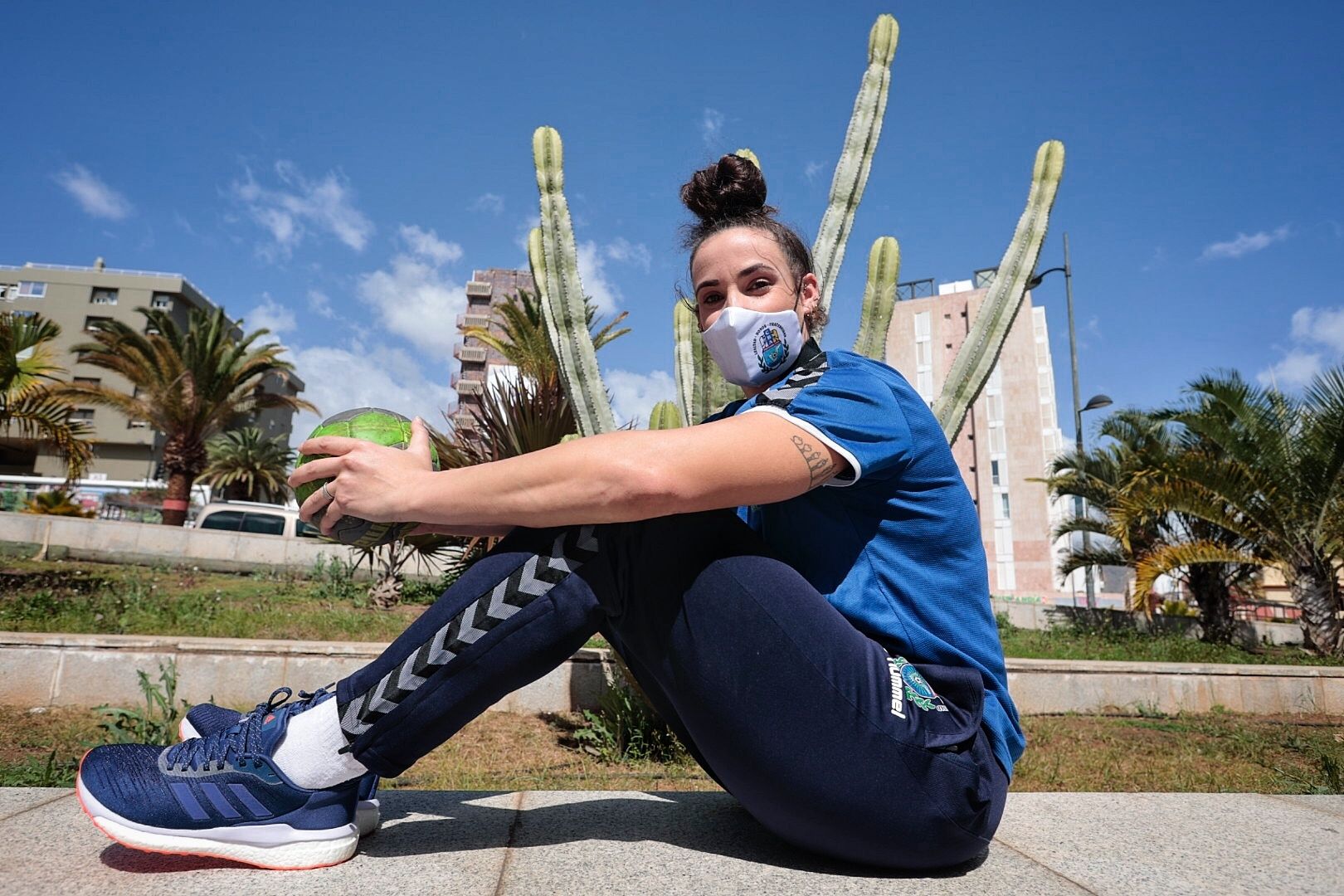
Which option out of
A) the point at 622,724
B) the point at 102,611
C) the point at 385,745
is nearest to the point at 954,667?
the point at 385,745

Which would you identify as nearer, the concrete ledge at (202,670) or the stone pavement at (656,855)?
the stone pavement at (656,855)

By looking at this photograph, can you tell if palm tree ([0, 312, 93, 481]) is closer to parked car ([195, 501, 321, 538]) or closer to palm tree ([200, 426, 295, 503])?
parked car ([195, 501, 321, 538])

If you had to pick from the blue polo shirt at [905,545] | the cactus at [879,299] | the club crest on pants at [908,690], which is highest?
the cactus at [879,299]

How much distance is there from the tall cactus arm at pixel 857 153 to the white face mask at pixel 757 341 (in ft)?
15.5

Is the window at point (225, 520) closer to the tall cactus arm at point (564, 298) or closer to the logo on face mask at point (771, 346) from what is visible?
the tall cactus arm at point (564, 298)

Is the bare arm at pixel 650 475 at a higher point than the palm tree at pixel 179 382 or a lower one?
lower

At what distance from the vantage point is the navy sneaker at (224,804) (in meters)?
1.37

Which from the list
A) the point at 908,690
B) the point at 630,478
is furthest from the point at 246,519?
the point at 908,690

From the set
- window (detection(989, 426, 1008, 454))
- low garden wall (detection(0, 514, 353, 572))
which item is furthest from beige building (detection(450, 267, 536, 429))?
low garden wall (detection(0, 514, 353, 572))

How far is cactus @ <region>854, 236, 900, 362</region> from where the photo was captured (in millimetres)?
6059

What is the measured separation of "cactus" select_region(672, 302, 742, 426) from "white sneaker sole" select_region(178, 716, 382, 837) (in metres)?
3.64

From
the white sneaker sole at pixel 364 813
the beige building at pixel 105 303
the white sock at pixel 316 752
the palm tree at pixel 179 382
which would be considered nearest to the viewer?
the white sock at pixel 316 752

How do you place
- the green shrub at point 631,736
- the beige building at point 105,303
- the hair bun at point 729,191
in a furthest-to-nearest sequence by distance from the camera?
the beige building at point 105,303
the green shrub at point 631,736
the hair bun at point 729,191

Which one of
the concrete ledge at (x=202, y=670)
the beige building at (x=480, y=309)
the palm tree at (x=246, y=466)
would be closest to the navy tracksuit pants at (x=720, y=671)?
the concrete ledge at (x=202, y=670)
